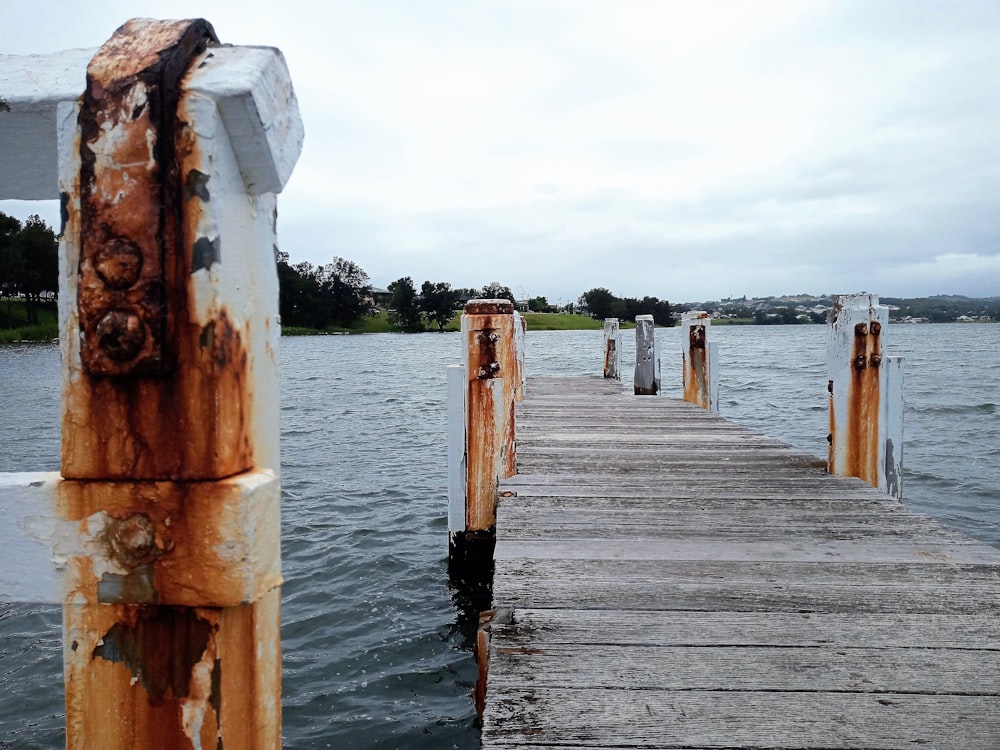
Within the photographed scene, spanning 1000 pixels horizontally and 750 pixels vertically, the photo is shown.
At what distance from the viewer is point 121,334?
96 centimetres

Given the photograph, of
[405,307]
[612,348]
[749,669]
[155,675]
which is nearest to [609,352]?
[612,348]

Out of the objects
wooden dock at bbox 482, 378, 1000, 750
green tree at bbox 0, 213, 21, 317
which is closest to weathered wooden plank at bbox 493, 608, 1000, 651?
wooden dock at bbox 482, 378, 1000, 750

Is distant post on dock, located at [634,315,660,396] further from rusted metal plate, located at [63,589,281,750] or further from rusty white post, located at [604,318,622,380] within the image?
rusted metal plate, located at [63,589,281,750]

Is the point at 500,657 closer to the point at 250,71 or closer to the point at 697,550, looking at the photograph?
the point at 697,550

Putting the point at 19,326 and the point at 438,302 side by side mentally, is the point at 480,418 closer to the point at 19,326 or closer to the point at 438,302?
the point at 19,326

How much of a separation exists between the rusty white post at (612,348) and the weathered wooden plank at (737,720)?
12.9m

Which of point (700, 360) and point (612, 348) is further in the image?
point (612, 348)

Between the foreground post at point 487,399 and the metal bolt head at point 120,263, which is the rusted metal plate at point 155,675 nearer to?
the metal bolt head at point 120,263

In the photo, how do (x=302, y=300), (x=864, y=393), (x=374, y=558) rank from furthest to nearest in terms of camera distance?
1. (x=302, y=300)
2. (x=374, y=558)
3. (x=864, y=393)

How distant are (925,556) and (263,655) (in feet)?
10.3

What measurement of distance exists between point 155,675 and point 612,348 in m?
14.5

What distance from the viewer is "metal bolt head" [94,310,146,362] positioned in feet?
3.13

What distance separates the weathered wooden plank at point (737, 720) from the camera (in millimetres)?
1846

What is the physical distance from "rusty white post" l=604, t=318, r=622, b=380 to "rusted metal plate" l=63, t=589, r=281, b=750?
13956mm
